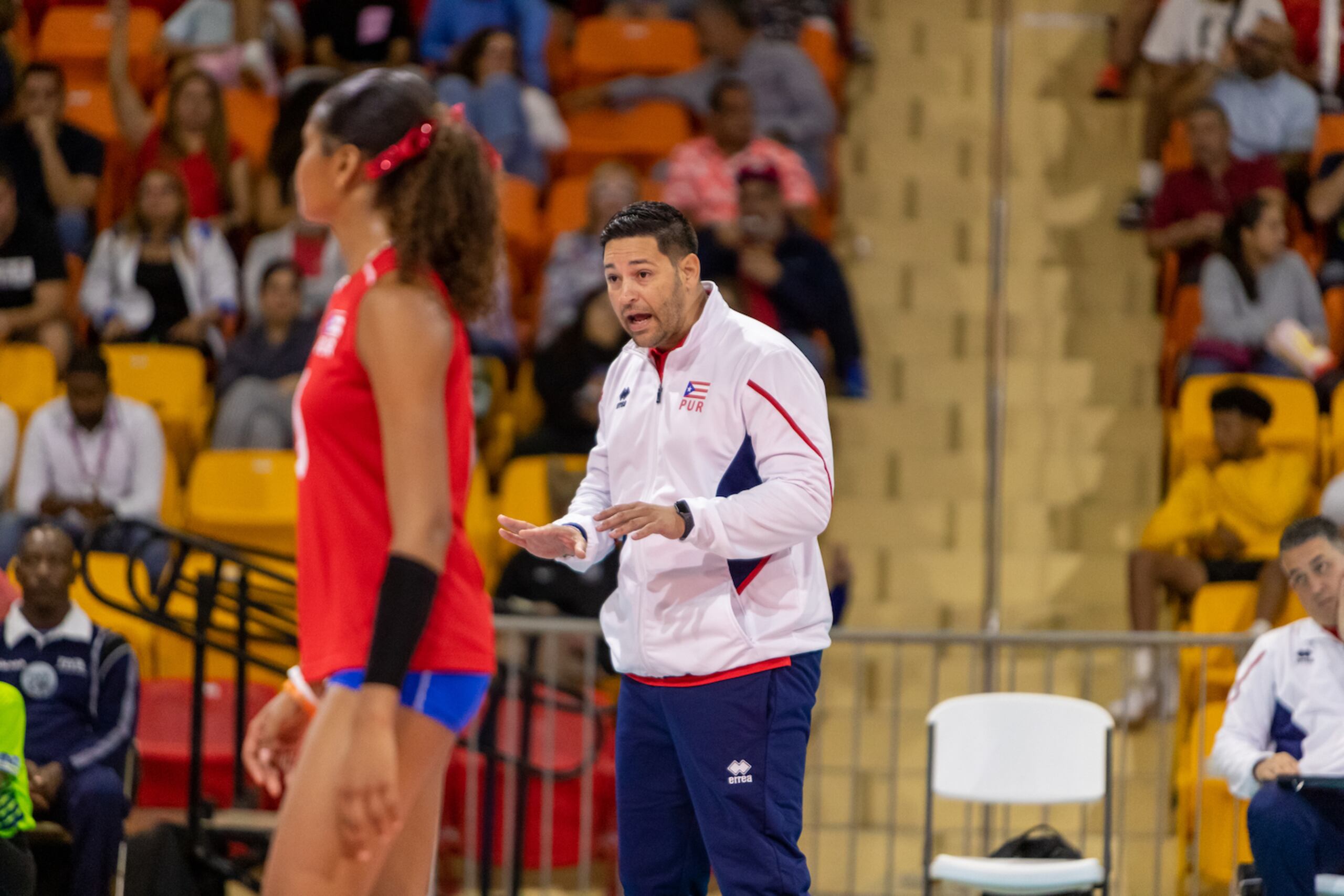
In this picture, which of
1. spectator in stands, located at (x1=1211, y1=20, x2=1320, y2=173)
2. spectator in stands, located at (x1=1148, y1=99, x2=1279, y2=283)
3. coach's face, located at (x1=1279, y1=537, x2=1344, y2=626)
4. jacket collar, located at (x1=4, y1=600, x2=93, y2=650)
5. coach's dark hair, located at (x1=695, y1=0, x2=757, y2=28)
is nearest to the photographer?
coach's face, located at (x1=1279, y1=537, x2=1344, y2=626)

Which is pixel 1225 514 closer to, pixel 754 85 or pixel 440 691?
pixel 754 85

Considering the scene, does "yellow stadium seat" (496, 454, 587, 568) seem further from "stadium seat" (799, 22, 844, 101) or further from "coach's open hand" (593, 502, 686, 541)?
"coach's open hand" (593, 502, 686, 541)

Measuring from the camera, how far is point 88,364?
297 inches

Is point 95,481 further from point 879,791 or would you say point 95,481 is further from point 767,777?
point 767,777

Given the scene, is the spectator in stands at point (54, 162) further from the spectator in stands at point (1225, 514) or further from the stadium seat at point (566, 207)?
the spectator in stands at point (1225, 514)

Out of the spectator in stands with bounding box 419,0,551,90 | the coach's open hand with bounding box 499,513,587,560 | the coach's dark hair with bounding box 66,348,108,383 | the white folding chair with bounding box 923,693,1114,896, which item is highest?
the spectator in stands with bounding box 419,0,551,90

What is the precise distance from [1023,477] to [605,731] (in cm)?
296

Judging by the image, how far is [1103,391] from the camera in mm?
8852

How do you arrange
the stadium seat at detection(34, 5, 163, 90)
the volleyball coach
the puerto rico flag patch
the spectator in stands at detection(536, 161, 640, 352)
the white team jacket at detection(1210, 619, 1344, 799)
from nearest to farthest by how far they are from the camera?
1. the volleyball coach
2. the puerto rico flag patch
3. the white team jacket at detection(1210, 619, 1344, 799)
4. the spectator in stands at detection(536, 161, 640, 352)
5. the stadium seat at detection(34, 5, 163, 90)

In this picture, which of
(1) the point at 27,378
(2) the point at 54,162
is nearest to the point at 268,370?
(1) the point at 27,378

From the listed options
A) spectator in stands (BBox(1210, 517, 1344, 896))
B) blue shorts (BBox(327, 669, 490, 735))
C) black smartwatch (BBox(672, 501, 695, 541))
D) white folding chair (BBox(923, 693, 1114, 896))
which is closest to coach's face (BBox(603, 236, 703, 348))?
black smartwatch (BBox(672, 501, 695, 541))

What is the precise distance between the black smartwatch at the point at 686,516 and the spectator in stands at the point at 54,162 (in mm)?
6630

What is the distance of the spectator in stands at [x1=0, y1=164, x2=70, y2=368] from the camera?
8438 mm

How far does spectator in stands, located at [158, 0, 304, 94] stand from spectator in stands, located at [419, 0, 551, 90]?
87 centimetres
